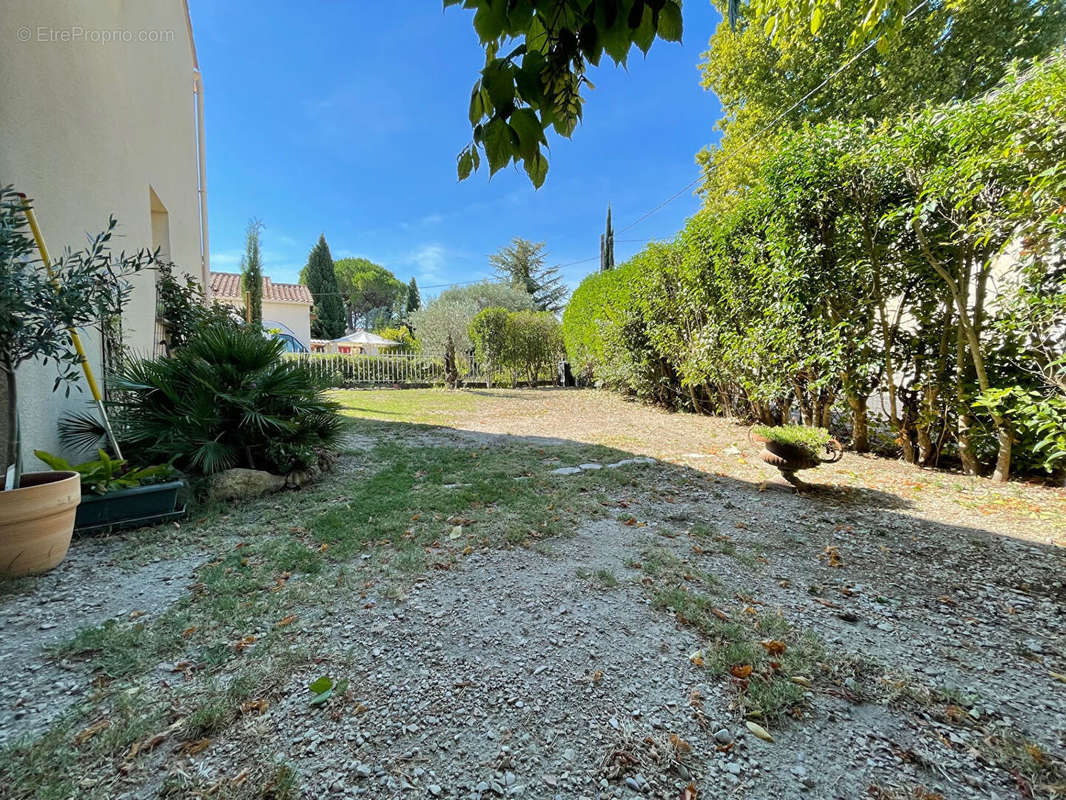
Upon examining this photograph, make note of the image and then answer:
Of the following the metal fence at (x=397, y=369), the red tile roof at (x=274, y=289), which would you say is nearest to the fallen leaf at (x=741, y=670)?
the metal fence at (x=397, y=369)

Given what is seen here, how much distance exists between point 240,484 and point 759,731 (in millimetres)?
3763

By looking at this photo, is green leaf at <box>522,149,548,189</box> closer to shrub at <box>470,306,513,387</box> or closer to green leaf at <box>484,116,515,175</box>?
green leaf at <box>484,116,515,175</box>

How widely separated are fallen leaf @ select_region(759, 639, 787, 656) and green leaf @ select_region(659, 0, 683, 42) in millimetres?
2154

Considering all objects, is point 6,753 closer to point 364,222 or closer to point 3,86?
point 3,86

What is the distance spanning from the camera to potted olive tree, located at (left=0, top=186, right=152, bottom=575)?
6.65ft

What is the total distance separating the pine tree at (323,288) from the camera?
3122cm

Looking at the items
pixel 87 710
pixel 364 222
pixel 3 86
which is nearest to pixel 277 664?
pixel 87 710

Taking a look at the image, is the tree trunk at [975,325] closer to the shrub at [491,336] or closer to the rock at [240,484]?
the rock at [240,484]

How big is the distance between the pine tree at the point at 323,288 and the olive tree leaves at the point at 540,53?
34.2 m

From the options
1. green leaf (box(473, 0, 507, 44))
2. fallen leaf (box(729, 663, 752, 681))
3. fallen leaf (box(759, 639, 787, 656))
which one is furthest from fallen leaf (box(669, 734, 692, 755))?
green leaf (box(473, 0, 507, 44))

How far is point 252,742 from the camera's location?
1.26 m

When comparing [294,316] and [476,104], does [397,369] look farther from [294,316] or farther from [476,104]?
[476,104]

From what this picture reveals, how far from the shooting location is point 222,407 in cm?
345

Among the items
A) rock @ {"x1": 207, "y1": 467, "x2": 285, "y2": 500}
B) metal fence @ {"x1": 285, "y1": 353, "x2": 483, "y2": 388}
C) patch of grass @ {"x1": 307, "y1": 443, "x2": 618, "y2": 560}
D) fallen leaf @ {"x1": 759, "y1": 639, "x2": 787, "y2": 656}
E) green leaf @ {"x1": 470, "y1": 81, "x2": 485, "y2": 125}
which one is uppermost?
green leaf @ {"x1": 470, "y1": 81, "x2": 485, "y2": 125}
